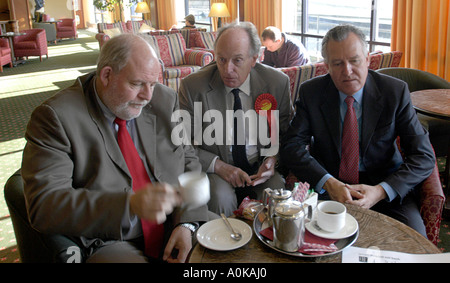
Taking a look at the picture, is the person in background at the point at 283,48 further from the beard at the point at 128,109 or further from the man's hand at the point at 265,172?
the beard at the point at 128,109

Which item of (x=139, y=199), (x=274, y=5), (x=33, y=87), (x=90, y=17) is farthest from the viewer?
(x=90, y=17)

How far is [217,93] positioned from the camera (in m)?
2.27

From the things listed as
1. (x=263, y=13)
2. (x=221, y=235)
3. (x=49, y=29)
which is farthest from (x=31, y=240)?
(x=49, y=29)

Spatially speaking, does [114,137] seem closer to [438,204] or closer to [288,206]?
[288,206]

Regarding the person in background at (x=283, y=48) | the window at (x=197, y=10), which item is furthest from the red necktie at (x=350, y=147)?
the window at (x=197, y=10)

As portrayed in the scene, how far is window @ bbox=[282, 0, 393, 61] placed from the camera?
5.65m

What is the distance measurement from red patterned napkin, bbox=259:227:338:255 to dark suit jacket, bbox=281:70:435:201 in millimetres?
599

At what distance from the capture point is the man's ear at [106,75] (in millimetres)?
1511

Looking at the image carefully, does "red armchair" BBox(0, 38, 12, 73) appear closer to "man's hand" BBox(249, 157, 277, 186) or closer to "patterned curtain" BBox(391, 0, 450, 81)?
"patterned curtain" BBox(391, 0, 450, 81)

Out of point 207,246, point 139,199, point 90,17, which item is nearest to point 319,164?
point 207,246

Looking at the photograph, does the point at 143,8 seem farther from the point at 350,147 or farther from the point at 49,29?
the point at 350,147

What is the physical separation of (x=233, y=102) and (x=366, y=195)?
91 centimetres

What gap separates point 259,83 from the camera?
2297 mm

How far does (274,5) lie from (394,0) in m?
2.87
